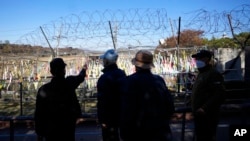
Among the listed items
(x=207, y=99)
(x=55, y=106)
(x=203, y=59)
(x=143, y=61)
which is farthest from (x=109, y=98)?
(x=203, y=59)

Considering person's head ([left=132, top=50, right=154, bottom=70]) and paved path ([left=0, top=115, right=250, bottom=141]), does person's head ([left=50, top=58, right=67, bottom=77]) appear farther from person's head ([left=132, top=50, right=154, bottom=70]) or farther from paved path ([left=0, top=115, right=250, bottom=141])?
paved path ([left=0, top=115, right=250, bottom=141])

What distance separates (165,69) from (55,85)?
8603mm

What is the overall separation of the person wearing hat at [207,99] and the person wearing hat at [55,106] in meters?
1.67

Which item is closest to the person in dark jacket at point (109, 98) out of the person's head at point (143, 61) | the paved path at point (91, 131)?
the person's head at point (143, 61)

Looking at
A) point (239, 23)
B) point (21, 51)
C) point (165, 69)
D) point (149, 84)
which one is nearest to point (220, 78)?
point (149, 84)

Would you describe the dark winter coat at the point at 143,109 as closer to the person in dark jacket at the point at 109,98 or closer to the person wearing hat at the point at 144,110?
the person wearing hat at the point at 144,110

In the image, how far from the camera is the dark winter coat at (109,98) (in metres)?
4.12

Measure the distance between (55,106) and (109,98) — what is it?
0.66 meters

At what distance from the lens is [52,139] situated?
401 centimetres

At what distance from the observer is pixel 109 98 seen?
4.12m

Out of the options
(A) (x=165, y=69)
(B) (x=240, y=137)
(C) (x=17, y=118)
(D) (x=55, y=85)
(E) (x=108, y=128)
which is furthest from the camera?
(A) (x=165, y=69)

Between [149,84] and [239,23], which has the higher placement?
[239,23]

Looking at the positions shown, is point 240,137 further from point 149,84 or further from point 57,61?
point 57,61

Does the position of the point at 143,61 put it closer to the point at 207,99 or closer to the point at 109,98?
the point at 109,98
